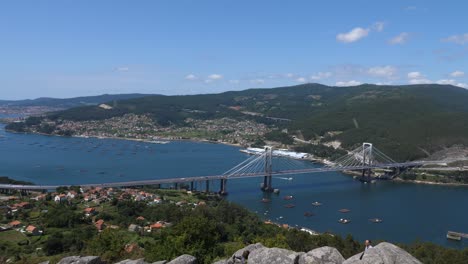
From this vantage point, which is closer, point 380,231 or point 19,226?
point 19,226

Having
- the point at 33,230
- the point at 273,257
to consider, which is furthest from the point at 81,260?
the point at 33,230

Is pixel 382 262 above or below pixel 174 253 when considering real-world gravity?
above

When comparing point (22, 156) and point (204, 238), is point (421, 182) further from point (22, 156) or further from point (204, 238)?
point (22, 156)

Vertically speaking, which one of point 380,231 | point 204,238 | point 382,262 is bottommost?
point 380,231

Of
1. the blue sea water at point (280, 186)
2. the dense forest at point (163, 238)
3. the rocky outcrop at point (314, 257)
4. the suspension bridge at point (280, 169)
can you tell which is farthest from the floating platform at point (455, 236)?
the rocky outcrop at point (314, 257)

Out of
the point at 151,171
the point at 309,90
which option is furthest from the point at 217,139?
the point at 309,90

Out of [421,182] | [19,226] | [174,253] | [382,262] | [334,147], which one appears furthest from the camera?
[334,147]
